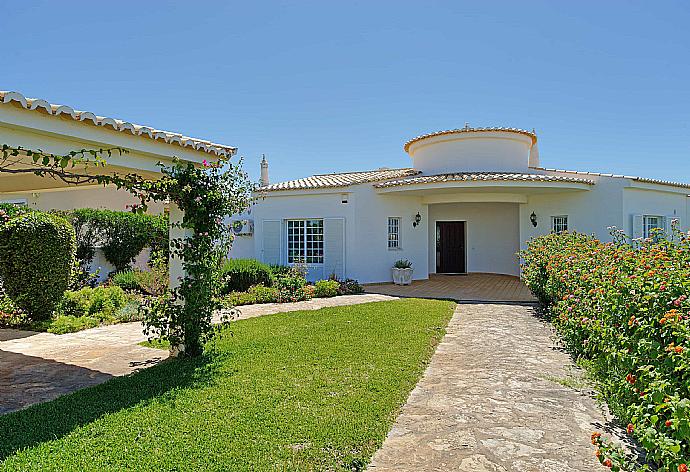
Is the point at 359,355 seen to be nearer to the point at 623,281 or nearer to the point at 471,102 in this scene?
the point at 623,281

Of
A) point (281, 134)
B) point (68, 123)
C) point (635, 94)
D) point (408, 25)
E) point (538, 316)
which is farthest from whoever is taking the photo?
point (281, 134)

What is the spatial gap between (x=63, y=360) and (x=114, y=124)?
4.17 meters

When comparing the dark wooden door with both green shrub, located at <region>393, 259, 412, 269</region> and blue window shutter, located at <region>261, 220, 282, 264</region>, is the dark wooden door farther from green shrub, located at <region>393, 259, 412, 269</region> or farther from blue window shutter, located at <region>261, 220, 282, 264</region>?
blue window shutter, located at <region>261, 220, 282, 264</region>

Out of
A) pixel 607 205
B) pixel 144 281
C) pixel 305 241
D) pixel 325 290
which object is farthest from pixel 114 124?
pixel 607 205

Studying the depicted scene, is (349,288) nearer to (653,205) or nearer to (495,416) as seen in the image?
(495,416)

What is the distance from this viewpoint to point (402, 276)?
19.2 meters

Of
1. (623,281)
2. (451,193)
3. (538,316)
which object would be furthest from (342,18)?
(623,281)

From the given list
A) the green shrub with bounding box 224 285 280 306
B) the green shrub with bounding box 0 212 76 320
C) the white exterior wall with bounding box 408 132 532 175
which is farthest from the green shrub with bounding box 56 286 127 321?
the white exterior wall with bounding box 408 132 532 175

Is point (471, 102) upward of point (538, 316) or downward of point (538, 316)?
upward

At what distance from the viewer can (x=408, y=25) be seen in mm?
13773

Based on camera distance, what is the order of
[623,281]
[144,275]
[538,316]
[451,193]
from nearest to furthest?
1. [623,281]
2. [538,316]
3. [144,275]
4. [451,193]

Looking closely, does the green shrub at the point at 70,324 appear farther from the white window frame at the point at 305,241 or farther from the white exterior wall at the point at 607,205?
the white exterior wall at the point at 607,205

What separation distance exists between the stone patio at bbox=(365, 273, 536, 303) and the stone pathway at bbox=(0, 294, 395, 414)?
322 inches

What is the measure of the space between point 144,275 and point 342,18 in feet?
34.2
